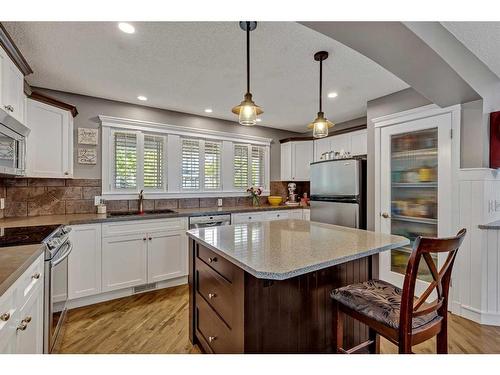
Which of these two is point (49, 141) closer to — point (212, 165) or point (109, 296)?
point (109, 296)

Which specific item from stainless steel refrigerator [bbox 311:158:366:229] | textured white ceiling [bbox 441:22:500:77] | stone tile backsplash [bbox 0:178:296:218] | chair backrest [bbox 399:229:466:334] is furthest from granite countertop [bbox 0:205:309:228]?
textured white ceiling [bbox 441:22:500:77]

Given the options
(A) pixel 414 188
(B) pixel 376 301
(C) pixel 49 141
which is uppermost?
(C) pixel 49 141

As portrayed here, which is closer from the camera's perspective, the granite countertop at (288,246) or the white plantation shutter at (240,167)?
the granite countertop at (288,246)

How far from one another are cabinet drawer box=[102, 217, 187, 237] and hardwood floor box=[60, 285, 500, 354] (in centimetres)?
77

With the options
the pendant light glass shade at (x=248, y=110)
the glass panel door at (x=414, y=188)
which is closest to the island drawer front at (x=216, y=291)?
the pendant light glass shade at (x=248, y=110)

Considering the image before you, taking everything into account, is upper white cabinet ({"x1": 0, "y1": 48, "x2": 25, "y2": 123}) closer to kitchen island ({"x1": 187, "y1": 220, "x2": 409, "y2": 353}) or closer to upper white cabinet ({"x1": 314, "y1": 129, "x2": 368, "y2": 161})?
kitchen island ({"x1": 187, "y1": 220, "x2": 409, "y2": 353})

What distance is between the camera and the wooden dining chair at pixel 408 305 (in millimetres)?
1093

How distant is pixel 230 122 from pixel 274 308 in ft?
11.2

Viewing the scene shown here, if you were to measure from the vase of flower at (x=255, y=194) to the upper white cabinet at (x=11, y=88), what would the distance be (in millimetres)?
3059

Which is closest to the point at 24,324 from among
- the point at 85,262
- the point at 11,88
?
the point at 85,262

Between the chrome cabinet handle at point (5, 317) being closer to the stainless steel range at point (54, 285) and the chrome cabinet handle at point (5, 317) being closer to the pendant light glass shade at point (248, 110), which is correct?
the stainless steel range at point (54, 285)

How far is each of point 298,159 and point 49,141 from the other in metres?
3.70

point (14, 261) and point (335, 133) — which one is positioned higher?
point (335, 133)

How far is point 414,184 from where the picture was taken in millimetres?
2744
